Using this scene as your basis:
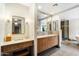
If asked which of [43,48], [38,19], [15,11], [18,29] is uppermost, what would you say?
[15,11]

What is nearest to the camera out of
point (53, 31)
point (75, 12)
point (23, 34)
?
point (75, 12)

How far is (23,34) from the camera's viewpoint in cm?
322

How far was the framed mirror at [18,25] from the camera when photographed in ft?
9.41

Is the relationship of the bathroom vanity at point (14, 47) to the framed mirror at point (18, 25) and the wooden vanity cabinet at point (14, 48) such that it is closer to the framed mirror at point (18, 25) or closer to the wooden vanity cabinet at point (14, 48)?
the wooden vanity cabinet at point (14, 48)

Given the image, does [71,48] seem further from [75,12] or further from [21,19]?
[21,19]

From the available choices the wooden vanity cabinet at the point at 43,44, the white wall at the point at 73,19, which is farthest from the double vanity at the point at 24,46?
the white wall at the point at 73,19

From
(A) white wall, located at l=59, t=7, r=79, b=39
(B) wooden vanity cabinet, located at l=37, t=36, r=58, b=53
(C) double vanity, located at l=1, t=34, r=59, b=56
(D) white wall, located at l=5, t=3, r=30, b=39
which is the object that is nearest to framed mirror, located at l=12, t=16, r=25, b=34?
(D) white wall, located at l=5, t=3, r=30, b=39

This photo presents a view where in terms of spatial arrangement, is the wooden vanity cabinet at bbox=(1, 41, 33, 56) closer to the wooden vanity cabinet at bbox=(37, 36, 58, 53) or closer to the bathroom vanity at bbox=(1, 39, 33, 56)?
the bathroom vanity at bbox=(1, 39, 33, 56)

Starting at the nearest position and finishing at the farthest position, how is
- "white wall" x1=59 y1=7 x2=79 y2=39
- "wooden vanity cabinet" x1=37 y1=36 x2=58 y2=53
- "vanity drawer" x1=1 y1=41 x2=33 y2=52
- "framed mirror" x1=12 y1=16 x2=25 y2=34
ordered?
"vanity drawer" x1=1 y1=41 x2=33 y2=52, "white wall" x1=59 y1=7 x2=79 y2=39, "framed mirror" x1=12 y1=16 x2=25 y2=34, "wooden vanity cabinet" x1=37 y1=36 x2=58 y2=53

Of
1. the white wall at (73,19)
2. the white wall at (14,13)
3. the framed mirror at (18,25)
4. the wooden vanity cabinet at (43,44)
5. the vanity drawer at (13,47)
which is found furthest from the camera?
the wooden vanity cabinet at (43,44)

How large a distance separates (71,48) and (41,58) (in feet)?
8.53

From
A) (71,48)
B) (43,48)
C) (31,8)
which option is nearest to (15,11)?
(31,8)

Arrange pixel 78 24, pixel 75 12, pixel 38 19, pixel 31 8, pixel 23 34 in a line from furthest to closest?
1. pixel 23 34
2. pixel 38 19
3. pixel 31 8
4. pixel 78 24
5. pixel 75 12

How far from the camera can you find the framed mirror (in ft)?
9.41
